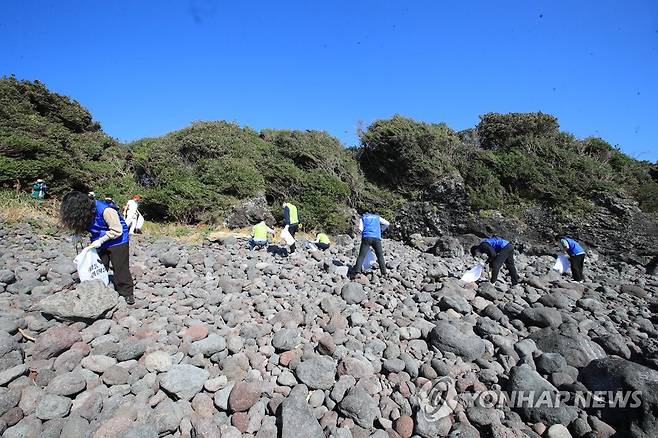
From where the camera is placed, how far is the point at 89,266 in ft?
15.1

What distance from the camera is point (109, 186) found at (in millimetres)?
14156

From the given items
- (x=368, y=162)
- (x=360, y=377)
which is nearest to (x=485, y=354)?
(x=360, y=377)

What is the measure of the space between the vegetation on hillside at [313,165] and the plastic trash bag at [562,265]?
6503 mm

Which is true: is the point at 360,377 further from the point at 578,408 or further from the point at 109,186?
the point at 109,186

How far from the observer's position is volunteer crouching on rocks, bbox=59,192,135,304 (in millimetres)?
4477

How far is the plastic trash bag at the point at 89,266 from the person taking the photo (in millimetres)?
4520

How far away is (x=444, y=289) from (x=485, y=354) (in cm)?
195

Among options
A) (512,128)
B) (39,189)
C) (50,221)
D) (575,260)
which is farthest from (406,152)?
(39,189)

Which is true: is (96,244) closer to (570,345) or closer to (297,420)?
(297,420)

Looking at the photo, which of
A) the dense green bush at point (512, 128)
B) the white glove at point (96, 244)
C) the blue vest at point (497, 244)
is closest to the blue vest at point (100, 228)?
the white glove at point (96, 244)

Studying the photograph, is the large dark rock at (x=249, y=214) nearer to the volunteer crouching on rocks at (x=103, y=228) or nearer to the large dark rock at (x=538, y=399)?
the volunteer crouching on rocks at (x=103, y=228)

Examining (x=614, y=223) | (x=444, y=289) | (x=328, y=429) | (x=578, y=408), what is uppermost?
(x=614, y=223)

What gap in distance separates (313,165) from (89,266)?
13.0 m

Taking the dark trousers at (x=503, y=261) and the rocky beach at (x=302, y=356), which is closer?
the rocky beach at (x=302, y=356)
